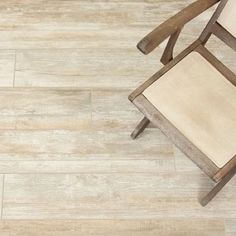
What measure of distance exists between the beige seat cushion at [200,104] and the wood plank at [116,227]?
0.48 metres

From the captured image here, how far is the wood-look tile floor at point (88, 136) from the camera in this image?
1980 mm

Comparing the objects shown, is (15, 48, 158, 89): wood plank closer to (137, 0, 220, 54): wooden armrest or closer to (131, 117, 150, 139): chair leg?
(131, 117, 150, 139): chair leg

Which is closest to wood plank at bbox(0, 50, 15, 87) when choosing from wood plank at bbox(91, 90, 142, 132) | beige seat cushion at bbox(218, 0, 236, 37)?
wood plank at bbox(91, 90, 142, 132)

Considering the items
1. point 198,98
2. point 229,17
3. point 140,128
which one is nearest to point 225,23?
point 229,17

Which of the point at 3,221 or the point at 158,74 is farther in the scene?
the point at 3,221

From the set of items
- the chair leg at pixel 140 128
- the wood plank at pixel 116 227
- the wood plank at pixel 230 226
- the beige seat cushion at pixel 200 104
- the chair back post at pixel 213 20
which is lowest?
the wood plank at pixel 116 227

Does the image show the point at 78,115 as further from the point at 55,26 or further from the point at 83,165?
the point at 55,26

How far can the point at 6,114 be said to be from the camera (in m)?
2.16

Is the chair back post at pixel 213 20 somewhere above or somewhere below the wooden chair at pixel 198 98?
above

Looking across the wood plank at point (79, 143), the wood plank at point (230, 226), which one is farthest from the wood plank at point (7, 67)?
the wood plank at point (230, 226)

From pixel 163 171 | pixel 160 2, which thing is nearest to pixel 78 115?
pixel 163 171

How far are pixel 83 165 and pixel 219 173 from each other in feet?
2.32

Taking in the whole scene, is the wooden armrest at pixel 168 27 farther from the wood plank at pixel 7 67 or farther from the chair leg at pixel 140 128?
the wood plank at pixel 7 67

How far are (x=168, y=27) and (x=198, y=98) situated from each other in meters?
0.33
